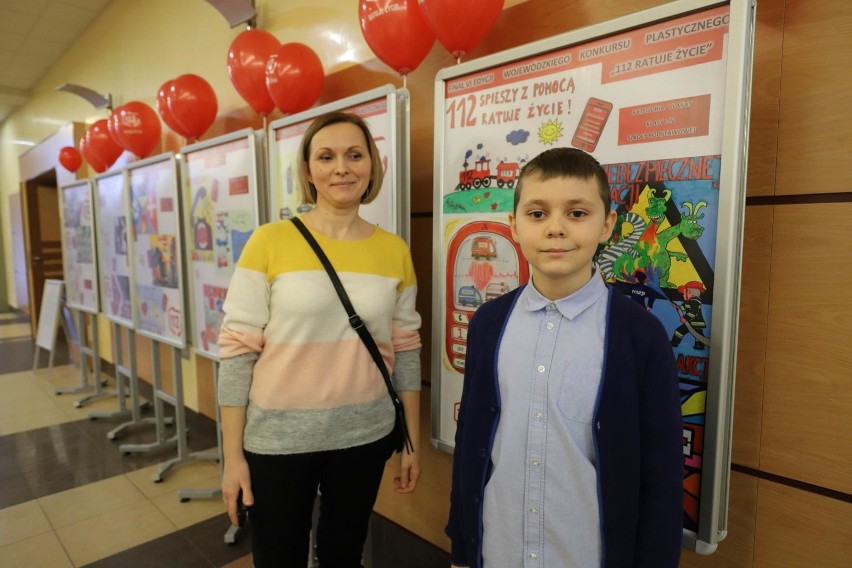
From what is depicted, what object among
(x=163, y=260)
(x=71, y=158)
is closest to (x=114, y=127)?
(x=163, y=260)

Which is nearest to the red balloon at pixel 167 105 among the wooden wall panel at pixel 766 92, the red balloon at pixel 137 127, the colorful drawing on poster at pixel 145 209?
the colorful drawing on poster at pixel 145 209

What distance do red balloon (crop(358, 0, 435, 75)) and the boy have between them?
0.93 metres

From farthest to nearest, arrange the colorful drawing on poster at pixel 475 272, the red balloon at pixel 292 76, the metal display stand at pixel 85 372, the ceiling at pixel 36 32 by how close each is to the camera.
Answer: the ceiling at pixel 36 32
the metal display stand at pixel 85 372
the red balloon at pixel 292 76
the colorful drawing on poster at pixel 475 272

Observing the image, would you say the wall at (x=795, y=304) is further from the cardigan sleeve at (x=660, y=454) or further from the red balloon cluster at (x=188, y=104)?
the red balloon cluster at (x=188, y=104)

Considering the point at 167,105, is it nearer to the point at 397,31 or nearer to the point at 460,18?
the point at 397,31

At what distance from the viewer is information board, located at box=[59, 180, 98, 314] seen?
419 cm

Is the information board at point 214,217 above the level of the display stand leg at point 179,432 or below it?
above

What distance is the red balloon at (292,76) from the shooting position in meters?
2.11

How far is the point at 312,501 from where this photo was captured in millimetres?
1368

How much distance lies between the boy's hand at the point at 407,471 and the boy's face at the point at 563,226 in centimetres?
78

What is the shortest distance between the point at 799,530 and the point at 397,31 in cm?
178

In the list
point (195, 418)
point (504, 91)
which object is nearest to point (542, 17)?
point (504, 91)

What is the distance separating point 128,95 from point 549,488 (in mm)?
5002

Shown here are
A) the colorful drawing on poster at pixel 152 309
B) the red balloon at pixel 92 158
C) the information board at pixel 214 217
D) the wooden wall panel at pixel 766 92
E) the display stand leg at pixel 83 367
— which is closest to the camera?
the wooden wall panel at pixel 766 92
